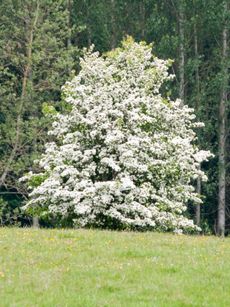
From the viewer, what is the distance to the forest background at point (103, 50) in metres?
46.2

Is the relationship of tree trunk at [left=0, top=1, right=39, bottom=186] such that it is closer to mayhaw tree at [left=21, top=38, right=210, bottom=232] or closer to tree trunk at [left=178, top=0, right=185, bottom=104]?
tree trunk at [left=178, top=0, right=185, bottom=104]

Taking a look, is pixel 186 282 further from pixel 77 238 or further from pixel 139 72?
pixel 139 72

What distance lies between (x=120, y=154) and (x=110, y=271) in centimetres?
1547

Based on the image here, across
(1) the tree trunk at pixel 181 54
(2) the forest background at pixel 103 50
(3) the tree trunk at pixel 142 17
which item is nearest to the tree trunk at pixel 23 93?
Result: (2) the forest background at pixel 103 50

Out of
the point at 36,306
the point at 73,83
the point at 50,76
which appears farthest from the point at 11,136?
the point at 36,306

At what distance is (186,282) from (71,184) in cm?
1603

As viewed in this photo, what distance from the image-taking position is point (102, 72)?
34.2 m

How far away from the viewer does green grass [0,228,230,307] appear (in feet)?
47.9

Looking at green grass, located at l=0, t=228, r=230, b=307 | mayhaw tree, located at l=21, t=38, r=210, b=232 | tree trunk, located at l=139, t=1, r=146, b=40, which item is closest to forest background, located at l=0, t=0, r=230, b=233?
tree trunk, located at l=139, t=1, r=146, b=40

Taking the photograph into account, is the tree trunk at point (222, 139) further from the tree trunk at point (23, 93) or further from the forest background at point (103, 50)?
the tree trunk at point (23, 93)

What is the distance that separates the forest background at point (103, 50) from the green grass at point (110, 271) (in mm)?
24250

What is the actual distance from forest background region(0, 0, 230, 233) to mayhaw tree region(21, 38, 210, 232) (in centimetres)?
1171

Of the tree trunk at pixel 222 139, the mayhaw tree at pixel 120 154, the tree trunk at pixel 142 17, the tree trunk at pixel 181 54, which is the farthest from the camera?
the tree trunk at pixel 142 17

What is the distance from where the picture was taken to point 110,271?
54.9 ft
